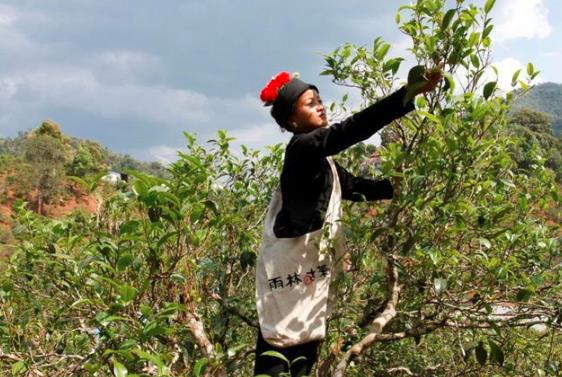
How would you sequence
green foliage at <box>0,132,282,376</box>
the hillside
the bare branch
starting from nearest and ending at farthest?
1. green foliage at <box>0,132,282,376</box>
2. the bare branch
3. the hillside

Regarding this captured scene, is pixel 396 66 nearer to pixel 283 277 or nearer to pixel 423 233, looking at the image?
pixel 423 233

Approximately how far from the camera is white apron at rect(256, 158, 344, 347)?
170 cm

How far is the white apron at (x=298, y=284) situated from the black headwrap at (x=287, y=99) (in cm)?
47

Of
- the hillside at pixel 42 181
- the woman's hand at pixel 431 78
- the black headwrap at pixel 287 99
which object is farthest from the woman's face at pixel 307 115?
the hillside at pixel 42 181

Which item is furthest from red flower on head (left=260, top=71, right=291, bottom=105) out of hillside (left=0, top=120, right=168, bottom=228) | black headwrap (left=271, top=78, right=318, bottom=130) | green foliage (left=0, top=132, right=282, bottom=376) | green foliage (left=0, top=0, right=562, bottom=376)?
hillside (left=0, top=120, right=168, bottom=228)

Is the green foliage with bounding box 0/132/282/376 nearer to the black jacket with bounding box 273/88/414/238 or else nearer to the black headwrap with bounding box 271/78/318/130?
the black jacket with bounding box 273/88/414/238

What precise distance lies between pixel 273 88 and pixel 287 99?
4.2 inches

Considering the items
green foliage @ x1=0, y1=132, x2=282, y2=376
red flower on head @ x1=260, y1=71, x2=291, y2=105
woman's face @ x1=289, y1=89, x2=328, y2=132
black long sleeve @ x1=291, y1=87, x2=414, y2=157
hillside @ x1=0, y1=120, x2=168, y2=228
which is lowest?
green foliage @ x1=0, y1=132, x2=282, y2=376

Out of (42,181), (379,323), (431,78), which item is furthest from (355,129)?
(42,181)

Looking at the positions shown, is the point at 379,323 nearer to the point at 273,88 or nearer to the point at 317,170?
the point at 317,170

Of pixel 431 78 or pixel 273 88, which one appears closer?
pixel 431 78

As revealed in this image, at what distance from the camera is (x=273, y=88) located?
202 cm

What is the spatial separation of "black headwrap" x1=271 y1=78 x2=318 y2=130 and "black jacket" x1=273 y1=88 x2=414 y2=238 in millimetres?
218

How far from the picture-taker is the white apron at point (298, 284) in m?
1.70
